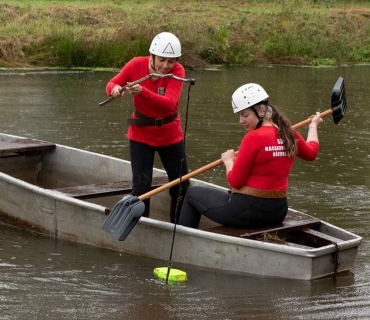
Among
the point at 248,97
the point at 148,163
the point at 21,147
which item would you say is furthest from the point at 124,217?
the point at 21,147

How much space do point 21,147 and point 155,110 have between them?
2642 millimetres

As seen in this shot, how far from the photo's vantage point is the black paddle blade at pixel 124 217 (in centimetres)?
742

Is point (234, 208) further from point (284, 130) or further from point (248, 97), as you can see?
point (248, 97)

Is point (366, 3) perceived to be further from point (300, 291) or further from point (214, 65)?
point (300, 291)

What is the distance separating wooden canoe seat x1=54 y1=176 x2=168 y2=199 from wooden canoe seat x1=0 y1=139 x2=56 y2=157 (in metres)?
1.44

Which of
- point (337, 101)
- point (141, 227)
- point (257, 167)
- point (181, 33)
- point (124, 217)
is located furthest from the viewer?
point (181, 33)

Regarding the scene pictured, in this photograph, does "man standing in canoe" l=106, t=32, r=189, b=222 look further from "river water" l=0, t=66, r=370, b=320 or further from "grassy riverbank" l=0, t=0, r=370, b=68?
"grassy riverbank" l=0, t=0, r=370, b=68

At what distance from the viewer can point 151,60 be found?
7.80 m

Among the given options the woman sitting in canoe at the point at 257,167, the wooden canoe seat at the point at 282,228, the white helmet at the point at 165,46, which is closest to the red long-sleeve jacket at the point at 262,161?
the woman sitting in canoe at the point at 257,167

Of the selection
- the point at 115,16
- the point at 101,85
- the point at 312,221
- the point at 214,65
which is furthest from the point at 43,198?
the point at 115,16

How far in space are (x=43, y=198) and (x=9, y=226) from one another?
0.71m

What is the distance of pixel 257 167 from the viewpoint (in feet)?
Answer: 23.5

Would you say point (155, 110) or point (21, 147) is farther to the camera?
point (21, 147)

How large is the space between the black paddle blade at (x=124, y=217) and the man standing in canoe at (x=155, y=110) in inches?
22.8
